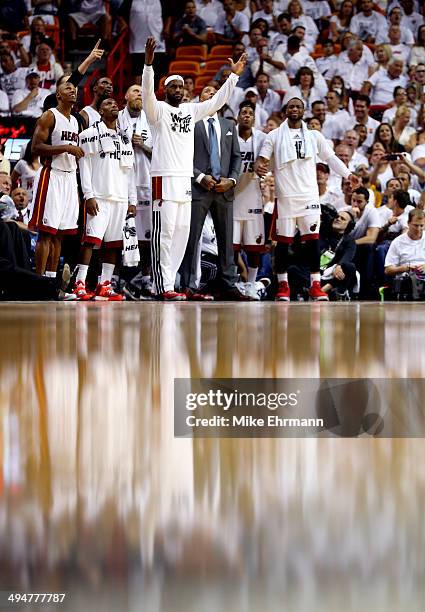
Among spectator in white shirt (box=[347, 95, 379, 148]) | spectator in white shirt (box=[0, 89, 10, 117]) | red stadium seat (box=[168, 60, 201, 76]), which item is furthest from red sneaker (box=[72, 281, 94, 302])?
red stadium seat (box=[168, 60, 201, 76])

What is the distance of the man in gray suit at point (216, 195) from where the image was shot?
611 cm

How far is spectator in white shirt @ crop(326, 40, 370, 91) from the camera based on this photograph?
35.6 ft

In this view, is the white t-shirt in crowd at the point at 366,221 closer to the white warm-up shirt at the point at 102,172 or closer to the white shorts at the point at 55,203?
the white warm-up shirt at the point at 102,172

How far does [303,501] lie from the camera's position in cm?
57

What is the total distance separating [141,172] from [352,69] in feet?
17.0

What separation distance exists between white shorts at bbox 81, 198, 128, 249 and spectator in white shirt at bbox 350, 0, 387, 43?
6461 millimetres

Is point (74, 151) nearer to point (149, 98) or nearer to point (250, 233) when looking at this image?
point (149, 98)

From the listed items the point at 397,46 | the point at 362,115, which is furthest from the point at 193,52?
the point at 397,46

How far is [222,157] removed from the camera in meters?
6.17

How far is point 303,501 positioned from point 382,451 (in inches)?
4.7

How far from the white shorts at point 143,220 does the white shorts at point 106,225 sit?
0.46 meters

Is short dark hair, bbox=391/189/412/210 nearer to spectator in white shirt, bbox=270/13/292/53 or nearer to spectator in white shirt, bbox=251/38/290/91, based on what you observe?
spectator in white shirt, bbox=251/38/290/91

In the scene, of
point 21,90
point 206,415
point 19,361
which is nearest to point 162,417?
point 206,415

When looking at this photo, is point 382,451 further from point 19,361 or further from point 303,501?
point 19,361
